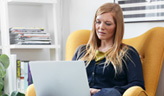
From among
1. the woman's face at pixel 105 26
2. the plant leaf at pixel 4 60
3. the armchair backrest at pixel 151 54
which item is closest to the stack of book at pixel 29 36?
the plant leaf at pixel 4 60

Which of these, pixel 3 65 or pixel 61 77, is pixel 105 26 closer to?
pixel 61 77

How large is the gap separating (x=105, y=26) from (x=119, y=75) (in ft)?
1.13

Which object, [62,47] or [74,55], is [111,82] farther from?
[62,47]

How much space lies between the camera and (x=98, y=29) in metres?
2.21

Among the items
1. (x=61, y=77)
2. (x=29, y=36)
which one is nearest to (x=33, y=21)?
(x=29, y=36)

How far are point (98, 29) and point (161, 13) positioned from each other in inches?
18.8

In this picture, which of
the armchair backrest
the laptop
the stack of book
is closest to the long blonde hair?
the armchair backrest

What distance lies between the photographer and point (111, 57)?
2111mm

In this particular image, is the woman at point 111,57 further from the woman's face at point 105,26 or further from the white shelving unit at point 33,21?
the white shelving unit at point 33,21

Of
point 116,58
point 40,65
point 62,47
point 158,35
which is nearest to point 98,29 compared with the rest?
point 116,58

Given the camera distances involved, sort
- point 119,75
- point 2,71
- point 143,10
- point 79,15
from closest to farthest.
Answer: point 119,75 → point 143,10 → point 2,71 → point 79,15

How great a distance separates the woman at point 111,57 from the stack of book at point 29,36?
2.27 feet

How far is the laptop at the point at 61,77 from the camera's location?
1.71m

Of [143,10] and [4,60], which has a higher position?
[143,10]
